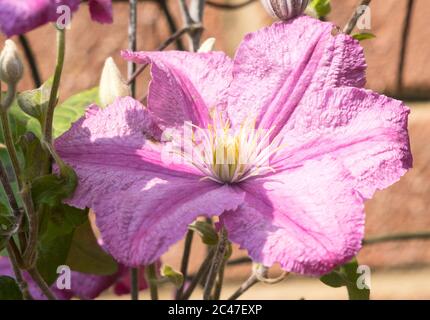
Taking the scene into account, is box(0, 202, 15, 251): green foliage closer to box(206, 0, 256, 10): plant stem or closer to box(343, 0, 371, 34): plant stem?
box(343, 0, 371, 34): plant stem

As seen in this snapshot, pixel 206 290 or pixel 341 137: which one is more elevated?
pixel 341 137

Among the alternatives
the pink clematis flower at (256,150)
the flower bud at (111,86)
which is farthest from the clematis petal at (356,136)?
the flower bud at (111,86)

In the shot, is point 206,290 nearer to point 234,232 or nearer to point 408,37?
point 234,232

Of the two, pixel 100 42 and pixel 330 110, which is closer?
pixel 330 110

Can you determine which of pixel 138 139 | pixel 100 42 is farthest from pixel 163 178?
pixel 100 42

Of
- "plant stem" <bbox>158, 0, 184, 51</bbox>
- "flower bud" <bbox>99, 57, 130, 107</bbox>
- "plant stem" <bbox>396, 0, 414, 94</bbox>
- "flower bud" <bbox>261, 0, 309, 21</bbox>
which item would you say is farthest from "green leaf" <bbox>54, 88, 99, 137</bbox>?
"plant stem" <bbox>396, 0, 414, 94</bbox>

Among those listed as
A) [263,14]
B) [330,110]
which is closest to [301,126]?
[330,110]
